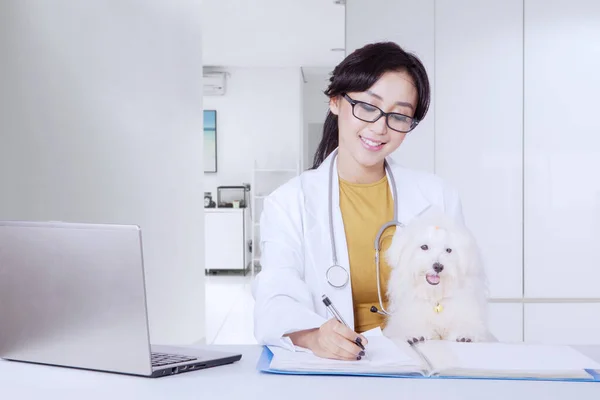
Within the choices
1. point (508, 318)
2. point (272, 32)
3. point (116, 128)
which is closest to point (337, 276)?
point (116, 128)

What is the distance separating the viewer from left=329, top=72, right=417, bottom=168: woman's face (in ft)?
6.09

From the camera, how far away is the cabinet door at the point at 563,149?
350 cm

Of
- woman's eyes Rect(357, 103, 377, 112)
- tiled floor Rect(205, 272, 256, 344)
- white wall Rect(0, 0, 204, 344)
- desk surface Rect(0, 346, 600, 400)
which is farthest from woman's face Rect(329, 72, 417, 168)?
tiled floor Rect(205, 272, 256, 344)

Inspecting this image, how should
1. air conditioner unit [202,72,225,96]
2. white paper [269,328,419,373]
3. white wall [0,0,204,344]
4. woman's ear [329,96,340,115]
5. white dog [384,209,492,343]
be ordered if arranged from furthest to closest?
air conditioner unit [202,72,225,96] < white wall [0,0,204,344] < woman's ear [329,96,340,115] < white dog [384,209,492,343] < white paper [269,328,419,373]

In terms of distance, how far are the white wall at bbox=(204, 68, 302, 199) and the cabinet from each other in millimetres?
935

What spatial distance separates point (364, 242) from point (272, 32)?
5.33 metres

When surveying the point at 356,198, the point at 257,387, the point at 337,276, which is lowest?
the point at 257,387

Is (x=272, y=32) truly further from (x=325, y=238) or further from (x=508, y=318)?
(x=325, y=238)

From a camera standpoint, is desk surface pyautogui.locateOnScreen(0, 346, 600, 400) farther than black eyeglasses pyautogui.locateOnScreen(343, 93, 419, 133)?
No

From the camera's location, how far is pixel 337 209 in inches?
75.4

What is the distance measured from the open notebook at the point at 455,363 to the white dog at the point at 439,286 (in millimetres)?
153

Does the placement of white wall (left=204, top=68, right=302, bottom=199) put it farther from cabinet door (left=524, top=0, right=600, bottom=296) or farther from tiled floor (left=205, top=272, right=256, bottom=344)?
cabinet door (left=524, top=0, right=600, bottom=296)

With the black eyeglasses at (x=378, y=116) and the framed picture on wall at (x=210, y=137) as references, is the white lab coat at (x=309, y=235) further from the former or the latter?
the framed picture on wall at (x=210, y=137)

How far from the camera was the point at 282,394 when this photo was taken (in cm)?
110
